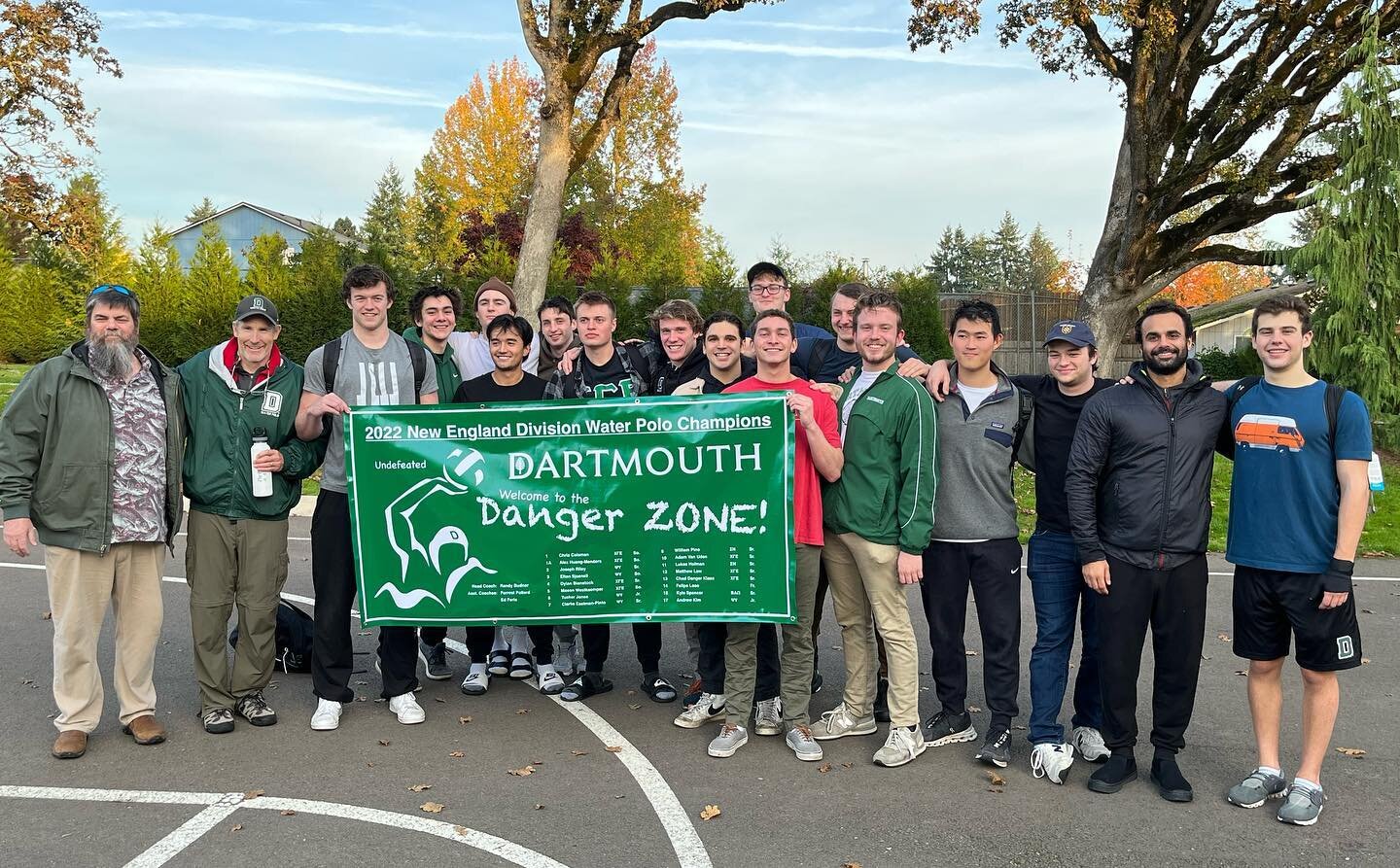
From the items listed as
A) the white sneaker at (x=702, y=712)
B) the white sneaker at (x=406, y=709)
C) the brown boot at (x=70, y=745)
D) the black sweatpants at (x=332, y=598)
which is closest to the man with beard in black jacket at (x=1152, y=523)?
the white sneaker at (x=702, y=712)

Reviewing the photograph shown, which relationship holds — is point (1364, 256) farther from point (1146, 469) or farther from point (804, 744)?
point (804, 744)

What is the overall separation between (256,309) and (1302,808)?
561 cm

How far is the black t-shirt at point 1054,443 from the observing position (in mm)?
5090

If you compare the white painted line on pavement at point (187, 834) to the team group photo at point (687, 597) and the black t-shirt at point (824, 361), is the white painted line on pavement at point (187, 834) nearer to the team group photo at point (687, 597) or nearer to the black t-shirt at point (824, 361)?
the team group photo at point (687, 597)

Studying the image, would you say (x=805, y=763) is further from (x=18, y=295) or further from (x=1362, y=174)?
(x=18, y=295)

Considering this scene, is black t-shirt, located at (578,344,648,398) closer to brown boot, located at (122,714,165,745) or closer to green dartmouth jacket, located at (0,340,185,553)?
green dartmouth jacket, located at (0,340,185,553)

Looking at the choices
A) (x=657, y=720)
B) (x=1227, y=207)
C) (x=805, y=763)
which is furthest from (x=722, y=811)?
(x=1227, y=207)

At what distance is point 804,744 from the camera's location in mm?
5223

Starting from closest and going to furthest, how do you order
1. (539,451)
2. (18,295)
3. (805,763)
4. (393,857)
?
1. (393,857)
2. (805,763)
3. (539,451)
4. (18,295)

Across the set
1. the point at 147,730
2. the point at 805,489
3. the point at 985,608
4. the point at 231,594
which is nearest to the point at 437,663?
the point at 231,594

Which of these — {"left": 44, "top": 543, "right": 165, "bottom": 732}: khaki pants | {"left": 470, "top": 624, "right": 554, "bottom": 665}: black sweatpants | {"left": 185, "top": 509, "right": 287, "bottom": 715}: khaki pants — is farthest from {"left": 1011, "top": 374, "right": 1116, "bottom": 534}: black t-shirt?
{"left": 44, "top": 543, "right": 165, "bottom": 732}: khaki pants

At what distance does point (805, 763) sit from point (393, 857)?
2033mm

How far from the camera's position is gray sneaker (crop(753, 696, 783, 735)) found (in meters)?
5.52

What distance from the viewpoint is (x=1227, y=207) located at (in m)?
20.6
